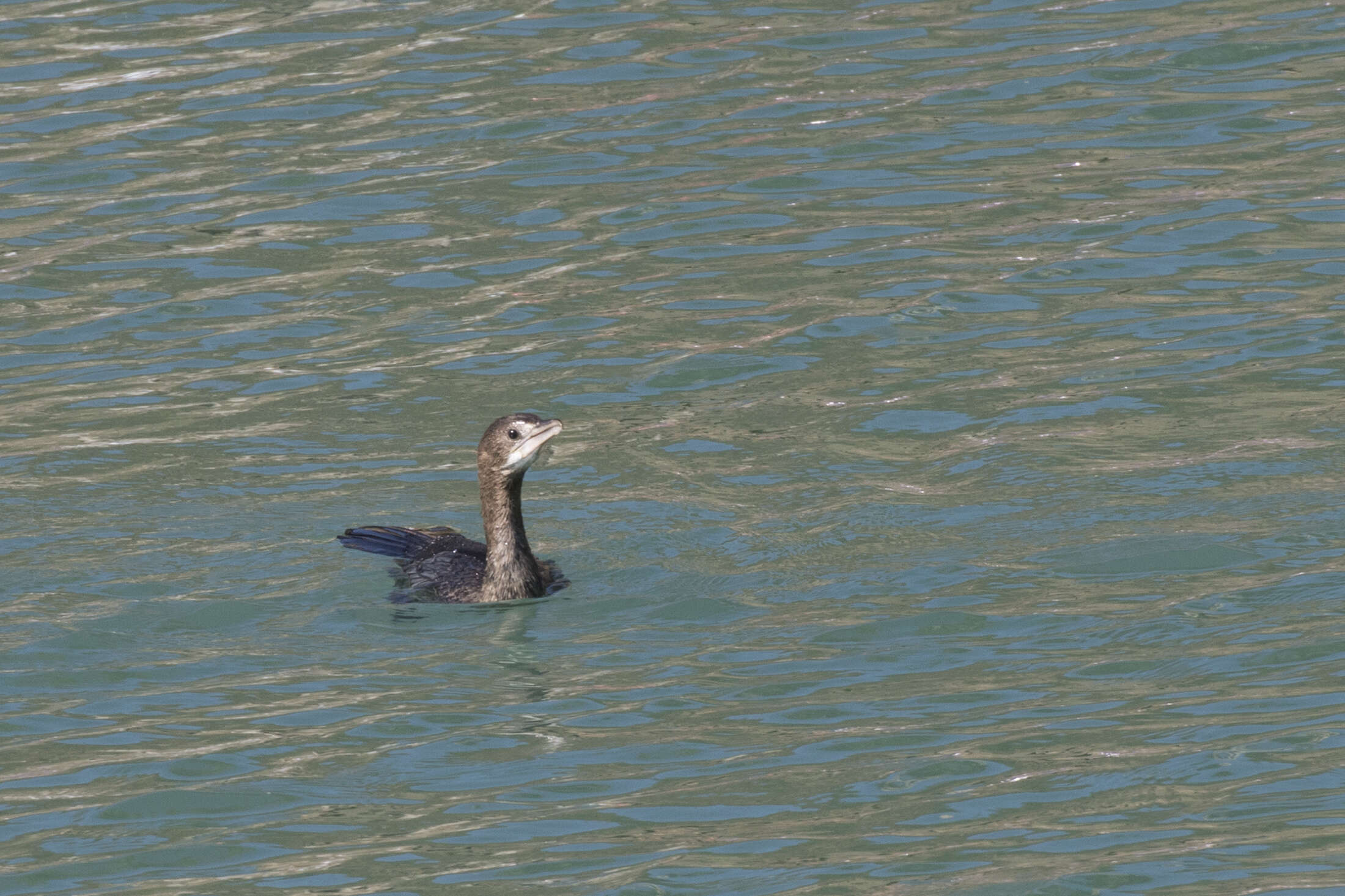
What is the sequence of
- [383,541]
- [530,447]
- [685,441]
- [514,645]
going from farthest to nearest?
[685,441]
[383,541]
[530,447]
[514,645]

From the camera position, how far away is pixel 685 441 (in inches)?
467

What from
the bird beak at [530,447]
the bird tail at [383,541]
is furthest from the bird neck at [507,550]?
the bird tail at [383,541]

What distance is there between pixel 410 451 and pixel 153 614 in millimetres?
2389

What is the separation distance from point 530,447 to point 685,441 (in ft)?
5.98

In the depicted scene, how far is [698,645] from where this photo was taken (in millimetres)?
9273

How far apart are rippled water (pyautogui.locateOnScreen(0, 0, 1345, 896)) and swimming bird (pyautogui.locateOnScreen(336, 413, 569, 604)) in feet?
0.56

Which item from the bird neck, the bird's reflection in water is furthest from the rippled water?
the bird neck

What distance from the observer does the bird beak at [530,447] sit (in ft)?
33.1

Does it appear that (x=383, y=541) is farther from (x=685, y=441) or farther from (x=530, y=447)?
(x=685, y=441)

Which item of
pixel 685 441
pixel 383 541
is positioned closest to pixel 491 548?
pixel 383 541

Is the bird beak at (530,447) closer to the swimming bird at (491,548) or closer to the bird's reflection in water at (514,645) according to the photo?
the swimming bird at (491,548)

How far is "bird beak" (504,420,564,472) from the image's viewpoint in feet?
33.1

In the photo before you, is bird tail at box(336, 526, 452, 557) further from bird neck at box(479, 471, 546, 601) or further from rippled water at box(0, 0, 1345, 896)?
bird neck at box(479, 471, 546, 601)

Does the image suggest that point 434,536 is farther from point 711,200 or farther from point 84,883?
point 711,200
